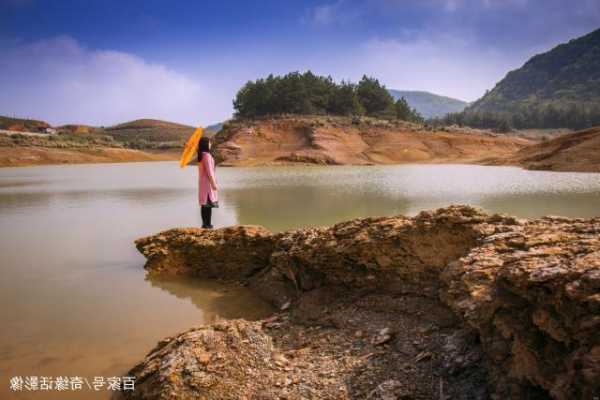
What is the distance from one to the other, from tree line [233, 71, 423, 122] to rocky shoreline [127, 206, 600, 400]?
46.5 meters

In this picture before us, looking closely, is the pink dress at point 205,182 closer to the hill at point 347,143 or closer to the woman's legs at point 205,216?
the woman's legs at point 205,216

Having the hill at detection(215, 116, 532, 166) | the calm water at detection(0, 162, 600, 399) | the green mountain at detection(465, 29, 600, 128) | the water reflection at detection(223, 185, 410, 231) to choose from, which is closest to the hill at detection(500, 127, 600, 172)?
the hill at detection(215, 116, 532, 166)

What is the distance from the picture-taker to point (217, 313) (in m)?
4.28

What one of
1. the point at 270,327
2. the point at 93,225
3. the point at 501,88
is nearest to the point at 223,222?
the point at 93,225

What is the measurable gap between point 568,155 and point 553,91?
9962cm

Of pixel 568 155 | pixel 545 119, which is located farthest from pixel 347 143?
pixel 545 119

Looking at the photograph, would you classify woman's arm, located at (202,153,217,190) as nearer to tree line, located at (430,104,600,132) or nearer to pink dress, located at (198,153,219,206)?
pink dress, located at (198,153,219,206)

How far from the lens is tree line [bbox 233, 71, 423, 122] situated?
4972 cm

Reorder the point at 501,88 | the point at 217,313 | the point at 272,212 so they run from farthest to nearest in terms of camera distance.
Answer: the point at 501,88, the point at 272,212, the point at 217,313

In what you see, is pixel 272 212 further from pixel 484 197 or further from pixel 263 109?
pixel 263 109

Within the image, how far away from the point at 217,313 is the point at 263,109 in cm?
4839

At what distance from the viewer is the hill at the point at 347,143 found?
124 ft

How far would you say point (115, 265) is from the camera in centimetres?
593

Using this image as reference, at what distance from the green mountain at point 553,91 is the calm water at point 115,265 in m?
65.2
